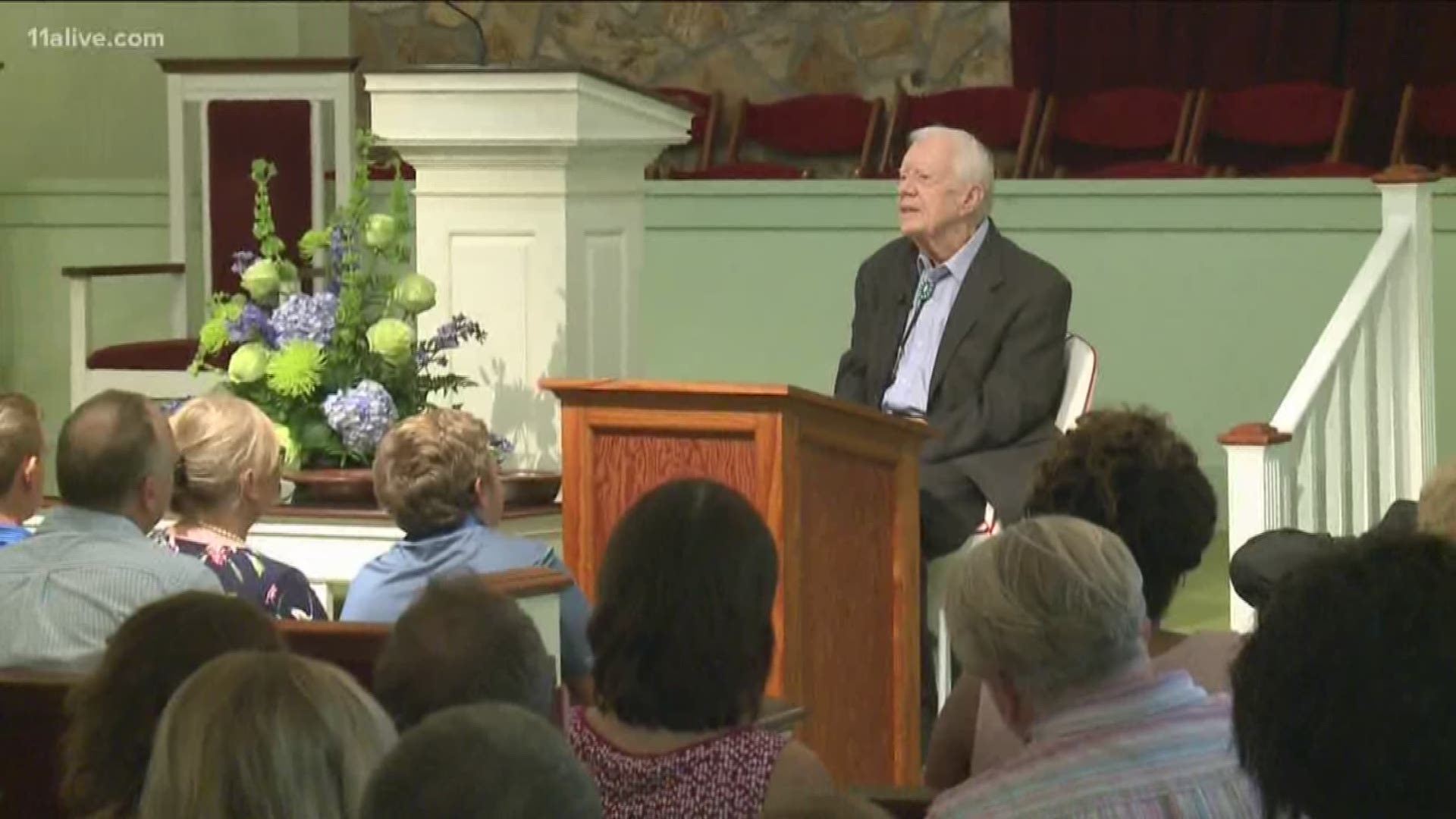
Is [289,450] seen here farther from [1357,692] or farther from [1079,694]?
[1357,692]

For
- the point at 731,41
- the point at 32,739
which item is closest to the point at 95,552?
the point at 32,739

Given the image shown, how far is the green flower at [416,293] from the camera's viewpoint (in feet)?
16.1

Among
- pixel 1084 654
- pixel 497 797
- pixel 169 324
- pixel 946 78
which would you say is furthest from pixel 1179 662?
pixel 946 78

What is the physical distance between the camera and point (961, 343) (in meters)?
5.14

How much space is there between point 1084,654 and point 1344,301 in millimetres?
3196

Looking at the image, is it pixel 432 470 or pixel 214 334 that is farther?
pixel 214 334

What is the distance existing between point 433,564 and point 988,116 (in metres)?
6.52

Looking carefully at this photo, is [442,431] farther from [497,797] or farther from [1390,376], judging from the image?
[1390,376]

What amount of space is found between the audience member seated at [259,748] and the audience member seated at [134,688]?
280 mm

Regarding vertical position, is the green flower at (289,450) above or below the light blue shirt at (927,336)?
below

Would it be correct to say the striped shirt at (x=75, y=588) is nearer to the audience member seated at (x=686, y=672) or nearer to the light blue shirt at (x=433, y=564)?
the light blue shirt at (x=433, y=564)

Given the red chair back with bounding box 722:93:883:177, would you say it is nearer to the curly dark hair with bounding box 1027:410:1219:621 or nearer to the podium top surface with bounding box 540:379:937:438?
the podium top surface with bounding box 540:379:937:438

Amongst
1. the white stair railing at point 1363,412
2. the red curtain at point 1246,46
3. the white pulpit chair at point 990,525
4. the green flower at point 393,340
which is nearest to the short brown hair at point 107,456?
the green flower at point 393,340

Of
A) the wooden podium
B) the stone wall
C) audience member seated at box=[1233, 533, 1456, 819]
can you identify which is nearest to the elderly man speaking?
the wooden podium
